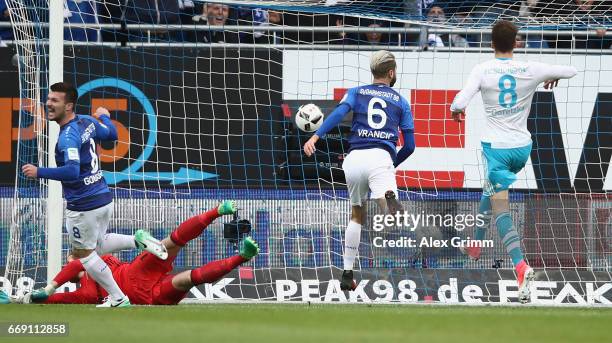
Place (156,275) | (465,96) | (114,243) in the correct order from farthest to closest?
(114,243), (156,275), (465,96)

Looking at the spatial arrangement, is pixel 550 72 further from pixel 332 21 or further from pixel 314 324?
pixel 332 21

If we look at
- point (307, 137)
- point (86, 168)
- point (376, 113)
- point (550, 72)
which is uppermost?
point (307, 137)

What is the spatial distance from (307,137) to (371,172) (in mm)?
3688

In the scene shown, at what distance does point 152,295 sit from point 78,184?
3.99ft

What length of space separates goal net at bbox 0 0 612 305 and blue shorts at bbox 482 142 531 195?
2.77 meters

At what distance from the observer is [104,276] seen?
36.5 ft

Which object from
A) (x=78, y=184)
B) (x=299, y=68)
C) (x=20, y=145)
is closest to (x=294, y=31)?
(x=299, y=68)

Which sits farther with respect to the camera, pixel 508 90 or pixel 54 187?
pixel 54 187

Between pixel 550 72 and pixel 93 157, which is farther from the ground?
pixel 550 72

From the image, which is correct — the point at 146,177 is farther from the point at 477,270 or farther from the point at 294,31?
the point at 477,270

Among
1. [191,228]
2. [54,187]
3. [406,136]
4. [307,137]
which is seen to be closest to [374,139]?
[406,136]

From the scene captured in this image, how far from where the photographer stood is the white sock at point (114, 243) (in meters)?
12.1
